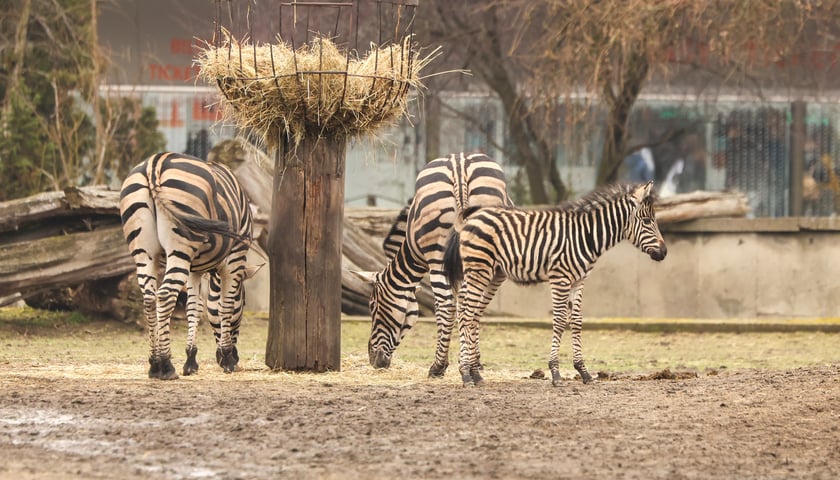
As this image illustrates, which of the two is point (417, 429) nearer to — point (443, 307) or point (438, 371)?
point (438, 371)

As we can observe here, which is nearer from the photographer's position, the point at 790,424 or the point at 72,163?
the point at 790,424

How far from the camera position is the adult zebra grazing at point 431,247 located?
36.5 feet

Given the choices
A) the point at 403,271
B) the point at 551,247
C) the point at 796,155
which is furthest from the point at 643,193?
the point at 796,155

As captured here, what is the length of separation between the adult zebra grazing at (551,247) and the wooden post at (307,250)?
3.95ft

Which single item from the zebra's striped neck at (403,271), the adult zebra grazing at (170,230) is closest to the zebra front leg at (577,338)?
the zebra's striped neck at (403,271)

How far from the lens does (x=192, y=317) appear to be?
1099cm

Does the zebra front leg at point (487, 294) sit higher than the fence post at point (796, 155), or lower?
lower

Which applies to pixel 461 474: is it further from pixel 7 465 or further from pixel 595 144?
pixel 595 144

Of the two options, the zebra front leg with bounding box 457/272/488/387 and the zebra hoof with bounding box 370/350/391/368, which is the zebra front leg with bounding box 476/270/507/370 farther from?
the zebra hoof with bounding box 370/350/391/368

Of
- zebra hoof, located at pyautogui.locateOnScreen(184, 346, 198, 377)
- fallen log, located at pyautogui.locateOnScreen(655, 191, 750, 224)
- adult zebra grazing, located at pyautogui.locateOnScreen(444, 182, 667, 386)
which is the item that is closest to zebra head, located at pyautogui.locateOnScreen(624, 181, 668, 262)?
adult zebra grazing, located at pyautogui.locateOnScreen(444, 182, 667, 386)

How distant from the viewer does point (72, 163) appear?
64.0 feet

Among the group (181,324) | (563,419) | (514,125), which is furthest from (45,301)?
(563,419)

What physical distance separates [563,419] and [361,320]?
27.0 ft

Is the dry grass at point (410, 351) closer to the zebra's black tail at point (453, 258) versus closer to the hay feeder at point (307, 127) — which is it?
the hay feeder at point (307, 127)
